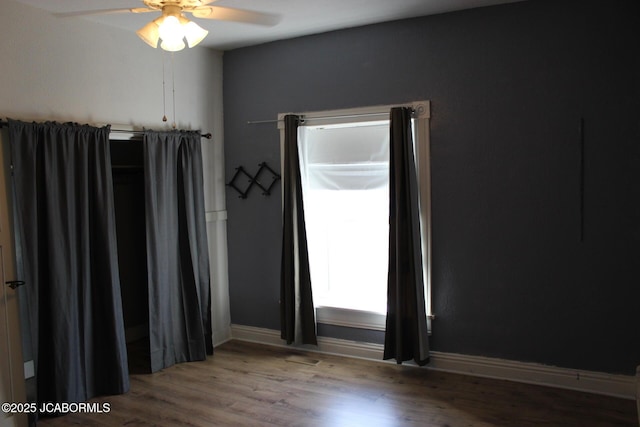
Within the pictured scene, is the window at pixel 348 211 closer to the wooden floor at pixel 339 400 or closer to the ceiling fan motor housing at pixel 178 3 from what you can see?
the wooden floor at pixel 339 400

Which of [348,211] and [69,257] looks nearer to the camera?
[69,257]

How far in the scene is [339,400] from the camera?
11.6ft

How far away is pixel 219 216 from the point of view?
4789mm

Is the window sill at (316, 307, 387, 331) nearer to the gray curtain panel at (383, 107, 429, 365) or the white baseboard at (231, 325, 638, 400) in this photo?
the white baseboard at (231, 325, 638, 400)

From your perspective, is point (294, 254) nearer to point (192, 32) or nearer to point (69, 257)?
point (69, 257)

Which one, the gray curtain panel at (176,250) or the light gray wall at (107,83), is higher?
the light gray wall at (107,83)

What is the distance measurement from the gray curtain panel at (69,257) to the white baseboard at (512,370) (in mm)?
1680

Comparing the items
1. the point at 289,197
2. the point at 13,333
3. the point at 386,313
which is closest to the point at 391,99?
the point at 289,197

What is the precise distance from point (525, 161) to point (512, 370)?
147cm

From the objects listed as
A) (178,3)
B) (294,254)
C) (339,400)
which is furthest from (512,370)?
(178,3)

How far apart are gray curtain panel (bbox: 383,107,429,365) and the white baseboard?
0.24 meters

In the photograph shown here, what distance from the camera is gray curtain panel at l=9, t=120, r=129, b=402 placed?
3.23m

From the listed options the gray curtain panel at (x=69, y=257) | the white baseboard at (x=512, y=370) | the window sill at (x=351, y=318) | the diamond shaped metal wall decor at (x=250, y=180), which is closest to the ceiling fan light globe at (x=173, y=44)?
the gray curtain panel at (x=69, y=257)

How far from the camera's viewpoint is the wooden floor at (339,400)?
3230mm
